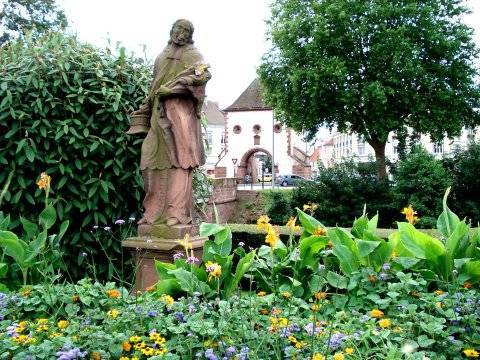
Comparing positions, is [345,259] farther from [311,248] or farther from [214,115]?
[214,115]

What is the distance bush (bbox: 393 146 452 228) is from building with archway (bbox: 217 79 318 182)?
110ft

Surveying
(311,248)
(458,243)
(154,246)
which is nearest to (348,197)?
(154,246)

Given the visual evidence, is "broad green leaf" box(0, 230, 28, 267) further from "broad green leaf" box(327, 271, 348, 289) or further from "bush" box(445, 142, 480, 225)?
"bush" box(445, 142, 480, 225)

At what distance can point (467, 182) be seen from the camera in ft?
54.8

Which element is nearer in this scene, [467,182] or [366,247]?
[366,247]

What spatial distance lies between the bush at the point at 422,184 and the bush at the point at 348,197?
79 cm

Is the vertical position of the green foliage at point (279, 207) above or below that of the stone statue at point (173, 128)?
below

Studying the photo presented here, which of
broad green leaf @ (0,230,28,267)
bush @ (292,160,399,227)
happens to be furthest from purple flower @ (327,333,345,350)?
bush @ (292,160,399,227)

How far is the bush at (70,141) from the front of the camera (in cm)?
571

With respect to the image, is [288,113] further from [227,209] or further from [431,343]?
[431,343]

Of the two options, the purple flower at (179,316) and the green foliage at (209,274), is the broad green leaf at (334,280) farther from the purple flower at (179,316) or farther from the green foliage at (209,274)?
the purple flower at (179,316)

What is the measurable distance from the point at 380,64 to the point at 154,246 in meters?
22.1

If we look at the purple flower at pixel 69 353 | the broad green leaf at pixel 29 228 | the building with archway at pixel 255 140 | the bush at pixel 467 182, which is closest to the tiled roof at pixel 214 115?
the building with archway at pixel 255 140

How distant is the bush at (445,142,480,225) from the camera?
16375 mm
